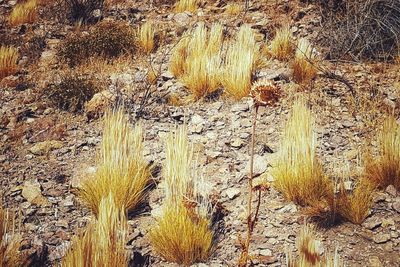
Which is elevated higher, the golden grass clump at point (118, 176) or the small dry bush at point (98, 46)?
the small dry bush at point (98, 46)

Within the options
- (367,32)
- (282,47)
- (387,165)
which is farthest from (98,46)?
(387,165)

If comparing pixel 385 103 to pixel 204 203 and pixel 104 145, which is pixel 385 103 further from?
pixel 104 145

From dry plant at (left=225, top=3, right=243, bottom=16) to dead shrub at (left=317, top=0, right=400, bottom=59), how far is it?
2.06 meters

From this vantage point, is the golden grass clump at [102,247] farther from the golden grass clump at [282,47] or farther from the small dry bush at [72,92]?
the golden grass clump at [282,47]

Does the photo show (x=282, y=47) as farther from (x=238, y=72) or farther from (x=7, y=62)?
(x=7, y=62)

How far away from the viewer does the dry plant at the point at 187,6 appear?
24.2 feet

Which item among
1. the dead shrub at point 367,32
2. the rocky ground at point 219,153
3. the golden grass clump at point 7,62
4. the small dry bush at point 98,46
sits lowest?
the rocky ground at point 219,153

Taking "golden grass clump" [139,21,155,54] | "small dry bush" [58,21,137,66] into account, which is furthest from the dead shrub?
"small dry bush" [58,21,137,66]

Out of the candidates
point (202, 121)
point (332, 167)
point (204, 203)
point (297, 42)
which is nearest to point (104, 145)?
point (204, 203)

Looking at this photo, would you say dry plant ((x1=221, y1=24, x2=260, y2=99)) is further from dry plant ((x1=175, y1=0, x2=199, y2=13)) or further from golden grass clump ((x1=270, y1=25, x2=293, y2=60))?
dry plant ((x1=175, y1=0, x2=199, y2=13))

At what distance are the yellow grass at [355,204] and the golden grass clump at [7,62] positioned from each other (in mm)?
5170

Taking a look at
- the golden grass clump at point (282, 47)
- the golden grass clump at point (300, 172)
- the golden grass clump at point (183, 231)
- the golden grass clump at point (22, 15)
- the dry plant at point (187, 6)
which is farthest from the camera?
the golden grass clump at point (22, 15)

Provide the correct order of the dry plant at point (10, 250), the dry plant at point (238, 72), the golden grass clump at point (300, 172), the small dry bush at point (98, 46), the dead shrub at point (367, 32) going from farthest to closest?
the small dry bush at point (98, 46), the dead shrub at point (367, 32), the dry plant at point (238, 72), the golden grass clump at point (300, 172), the dry plant at point (10, 250)

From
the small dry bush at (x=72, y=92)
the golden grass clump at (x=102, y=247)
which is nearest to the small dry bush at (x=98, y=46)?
the small dry bush at (x=72, y=92)
